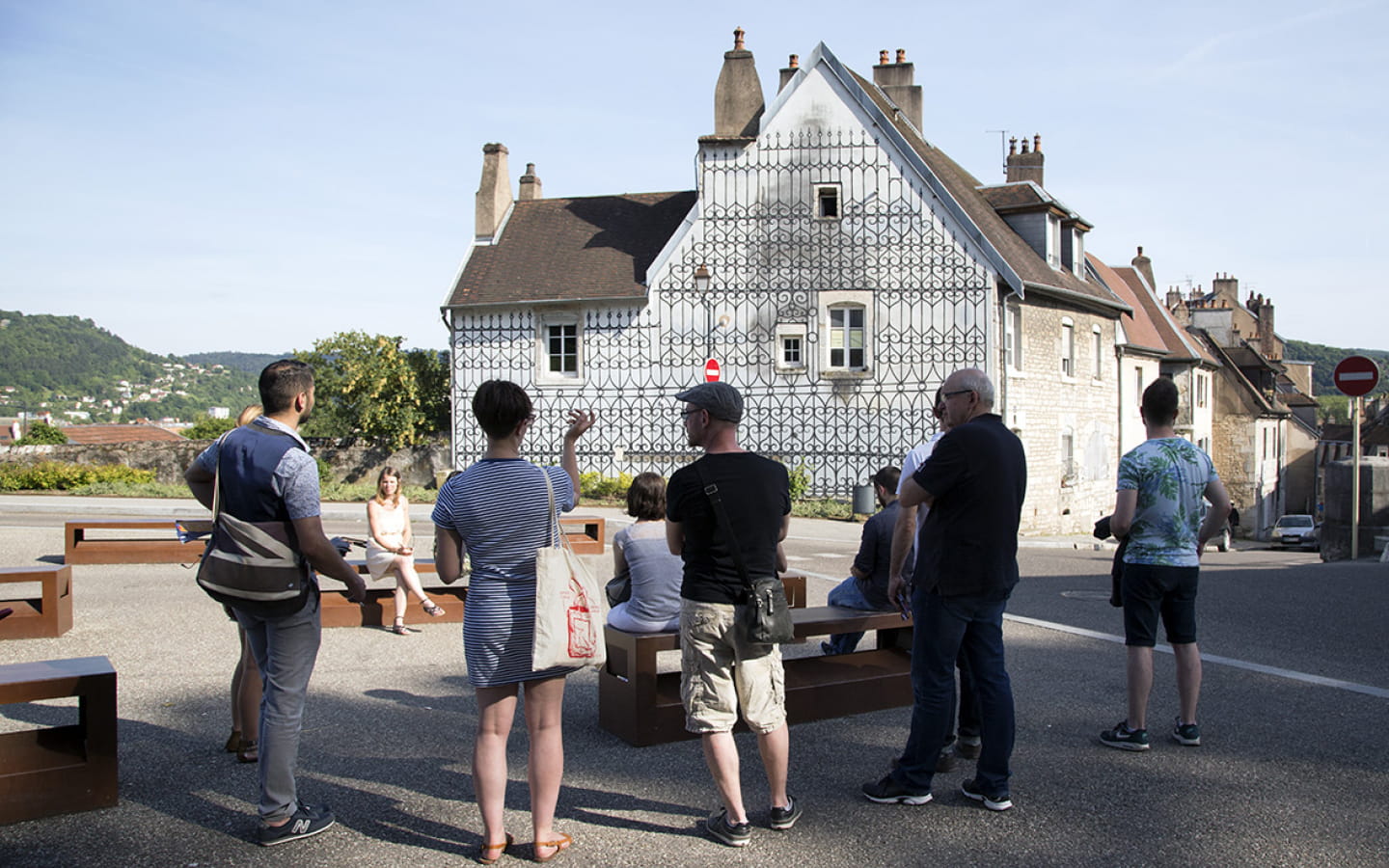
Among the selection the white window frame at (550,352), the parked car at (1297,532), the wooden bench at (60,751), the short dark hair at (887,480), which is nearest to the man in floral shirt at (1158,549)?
the short dark hair at (887,480)

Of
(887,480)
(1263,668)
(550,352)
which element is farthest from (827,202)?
(887,480)

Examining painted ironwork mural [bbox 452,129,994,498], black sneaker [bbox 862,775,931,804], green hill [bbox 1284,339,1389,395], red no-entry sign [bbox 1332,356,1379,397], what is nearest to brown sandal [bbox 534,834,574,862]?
black sneaker [bbox 862,775,931,804]

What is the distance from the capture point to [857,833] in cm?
439

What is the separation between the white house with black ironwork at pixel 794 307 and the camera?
24.1m

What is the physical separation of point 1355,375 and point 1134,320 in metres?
21.8

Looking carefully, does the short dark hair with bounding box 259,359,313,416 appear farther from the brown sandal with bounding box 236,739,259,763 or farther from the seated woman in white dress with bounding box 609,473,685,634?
the seated woman in white dress with bounding box 609,473,685,634

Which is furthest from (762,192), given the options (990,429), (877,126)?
(990,429)

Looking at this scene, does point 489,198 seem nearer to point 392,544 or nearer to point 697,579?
point 392,544

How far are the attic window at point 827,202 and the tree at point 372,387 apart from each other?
10856 millimetres

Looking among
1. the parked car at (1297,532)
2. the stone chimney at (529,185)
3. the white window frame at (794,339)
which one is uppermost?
the stone chimney at (529,185)

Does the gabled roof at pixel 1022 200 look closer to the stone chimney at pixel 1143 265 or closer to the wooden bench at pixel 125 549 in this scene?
the stone chimney at pixel 1143 265

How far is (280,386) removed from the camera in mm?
4449

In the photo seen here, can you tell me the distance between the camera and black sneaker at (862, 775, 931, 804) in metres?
4.70

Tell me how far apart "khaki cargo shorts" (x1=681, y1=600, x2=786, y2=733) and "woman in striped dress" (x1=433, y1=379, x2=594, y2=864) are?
51cm
